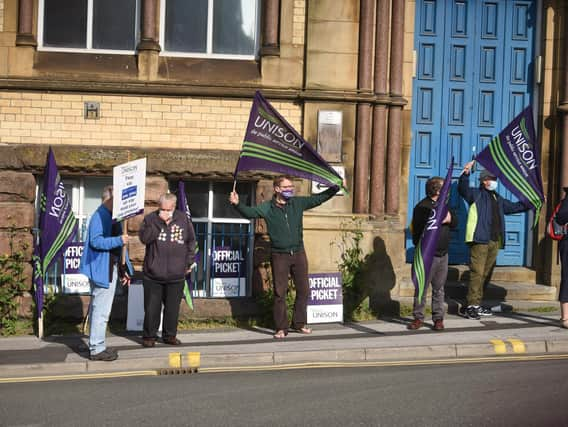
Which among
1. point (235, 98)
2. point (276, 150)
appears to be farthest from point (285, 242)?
point (235, 98)

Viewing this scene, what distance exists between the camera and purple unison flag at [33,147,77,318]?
10414 millimetres

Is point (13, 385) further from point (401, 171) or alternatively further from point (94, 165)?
point (401, 171)

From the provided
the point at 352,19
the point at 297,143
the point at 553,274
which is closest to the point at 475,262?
the point at 553,274

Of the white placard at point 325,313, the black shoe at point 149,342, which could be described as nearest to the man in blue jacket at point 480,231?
the white placard at point 325,313

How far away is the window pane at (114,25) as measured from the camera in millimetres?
12953

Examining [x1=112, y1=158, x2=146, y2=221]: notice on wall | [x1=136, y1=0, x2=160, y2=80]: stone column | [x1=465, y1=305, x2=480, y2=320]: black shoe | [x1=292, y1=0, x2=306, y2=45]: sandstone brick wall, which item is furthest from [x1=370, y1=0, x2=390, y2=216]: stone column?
[x1=112, y1=158, x2=146, y2=221]: notice on wall

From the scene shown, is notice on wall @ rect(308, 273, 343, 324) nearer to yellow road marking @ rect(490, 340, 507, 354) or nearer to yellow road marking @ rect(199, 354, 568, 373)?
yellow road marking @ rect(199, 354, 568, 373)

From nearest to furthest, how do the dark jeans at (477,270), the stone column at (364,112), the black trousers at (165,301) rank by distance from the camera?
1. the black trousers at (165,301)
2. the dark jeans at (477,270)
3. the stone column at (364,112)

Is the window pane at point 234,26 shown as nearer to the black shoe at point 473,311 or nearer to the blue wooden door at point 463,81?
the blue wooden door at point 463,81

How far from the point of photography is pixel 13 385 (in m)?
8.16

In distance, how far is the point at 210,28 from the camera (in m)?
13.0

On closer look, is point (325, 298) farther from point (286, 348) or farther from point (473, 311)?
point (473, 311)

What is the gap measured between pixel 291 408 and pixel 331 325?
4.27 metres

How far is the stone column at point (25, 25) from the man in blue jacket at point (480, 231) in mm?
6102
